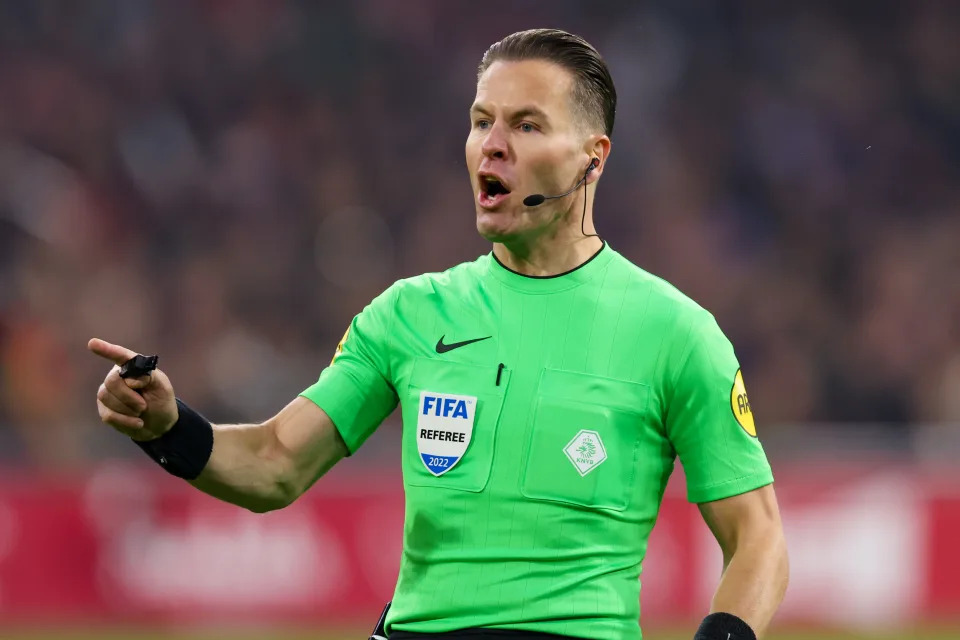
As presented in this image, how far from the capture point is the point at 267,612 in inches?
414

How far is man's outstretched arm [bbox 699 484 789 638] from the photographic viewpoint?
3.51 meters

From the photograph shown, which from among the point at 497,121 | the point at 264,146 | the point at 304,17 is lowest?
the point at 497,121

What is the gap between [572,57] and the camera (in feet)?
12.6

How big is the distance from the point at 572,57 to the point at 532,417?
88 cm

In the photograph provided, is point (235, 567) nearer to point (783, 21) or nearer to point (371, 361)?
point (371, 361)

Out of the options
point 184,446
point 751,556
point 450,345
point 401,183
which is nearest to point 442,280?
point 450,345

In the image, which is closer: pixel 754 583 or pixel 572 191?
pixel 754 583

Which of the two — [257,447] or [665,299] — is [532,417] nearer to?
[665,299]

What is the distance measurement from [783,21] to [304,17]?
→ 4.78 meters

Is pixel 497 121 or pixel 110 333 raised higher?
pixel 110 333

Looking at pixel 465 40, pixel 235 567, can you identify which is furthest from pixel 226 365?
pixel 465 40

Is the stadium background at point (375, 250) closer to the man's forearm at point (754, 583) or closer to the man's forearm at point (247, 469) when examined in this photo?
the man's forearm at point (247, 469)

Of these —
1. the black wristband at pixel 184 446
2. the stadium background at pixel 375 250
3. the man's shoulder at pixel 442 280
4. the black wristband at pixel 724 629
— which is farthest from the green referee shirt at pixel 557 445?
the stadium background at pixel 375 250

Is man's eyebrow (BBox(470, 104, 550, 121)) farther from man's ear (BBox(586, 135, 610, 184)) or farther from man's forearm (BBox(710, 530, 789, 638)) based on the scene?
man's forearm (BBox(710, 530, 789, 638))
